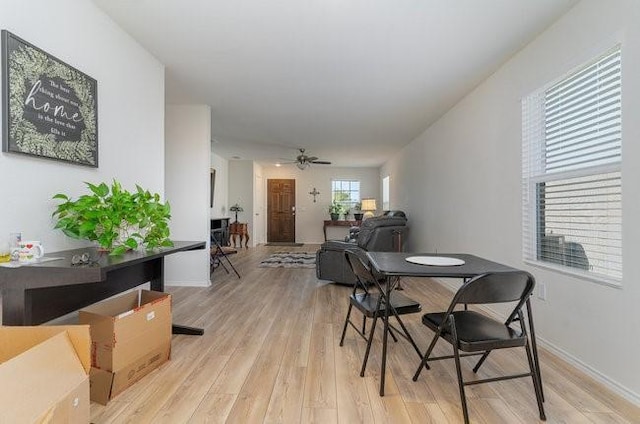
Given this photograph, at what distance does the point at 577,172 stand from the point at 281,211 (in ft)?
26.3

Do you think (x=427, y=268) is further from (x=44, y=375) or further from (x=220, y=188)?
(x=220, y=188)

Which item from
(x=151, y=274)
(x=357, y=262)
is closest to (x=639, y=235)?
(x=357, y=262)

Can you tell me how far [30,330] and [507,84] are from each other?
142 inches

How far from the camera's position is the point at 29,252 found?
1.52 meters

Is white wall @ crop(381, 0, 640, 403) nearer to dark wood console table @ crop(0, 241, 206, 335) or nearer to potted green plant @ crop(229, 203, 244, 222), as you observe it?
dark wood console table @ crop(0, 241, 206, 335)

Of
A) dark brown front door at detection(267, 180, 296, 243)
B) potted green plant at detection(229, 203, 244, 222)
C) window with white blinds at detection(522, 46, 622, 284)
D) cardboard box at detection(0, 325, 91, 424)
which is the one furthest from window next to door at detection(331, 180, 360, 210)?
cardboard box at detection(0, 325, 91, 424)

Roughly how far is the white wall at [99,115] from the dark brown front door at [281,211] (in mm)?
6653

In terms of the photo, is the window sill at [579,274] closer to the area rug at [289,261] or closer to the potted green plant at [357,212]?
the area rug at [289,261]

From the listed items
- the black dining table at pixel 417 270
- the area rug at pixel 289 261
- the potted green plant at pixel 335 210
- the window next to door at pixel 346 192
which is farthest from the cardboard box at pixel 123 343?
the window next to door at pixel 346 192

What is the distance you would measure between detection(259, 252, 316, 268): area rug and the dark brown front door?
7.32 ft

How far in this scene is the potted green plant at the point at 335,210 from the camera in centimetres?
915

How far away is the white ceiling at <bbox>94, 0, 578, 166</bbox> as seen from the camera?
7.03 feet

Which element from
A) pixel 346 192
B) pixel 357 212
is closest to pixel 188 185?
pixel 357 212

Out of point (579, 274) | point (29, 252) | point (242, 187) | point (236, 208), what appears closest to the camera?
point (29, 252)
